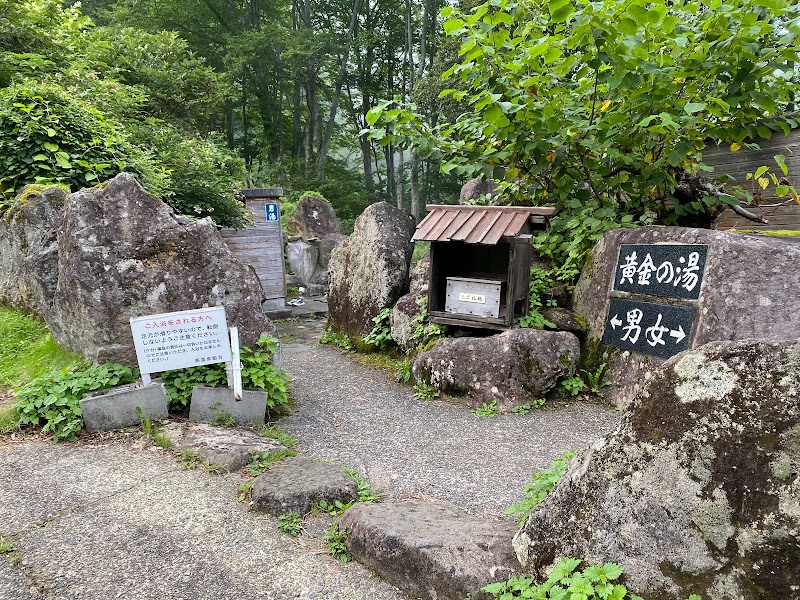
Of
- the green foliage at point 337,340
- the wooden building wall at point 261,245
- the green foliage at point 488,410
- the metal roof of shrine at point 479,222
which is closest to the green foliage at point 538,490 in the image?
the green foliage at point 488,410

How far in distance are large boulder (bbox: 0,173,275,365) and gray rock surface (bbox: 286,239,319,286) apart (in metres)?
10.1

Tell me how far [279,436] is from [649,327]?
12.2 ft

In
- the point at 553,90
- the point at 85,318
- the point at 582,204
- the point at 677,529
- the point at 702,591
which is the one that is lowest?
the point at 702,591

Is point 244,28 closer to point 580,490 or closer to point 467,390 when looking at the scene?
point 467,390

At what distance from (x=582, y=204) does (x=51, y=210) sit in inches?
254

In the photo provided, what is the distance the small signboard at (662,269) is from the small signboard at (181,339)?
4.09 m

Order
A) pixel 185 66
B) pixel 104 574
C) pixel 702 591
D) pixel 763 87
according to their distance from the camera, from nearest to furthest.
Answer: pixel 702 591, pixel 104 574, pixel 763 87, pixel 185 66

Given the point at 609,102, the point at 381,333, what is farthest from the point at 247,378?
the point at 609,102

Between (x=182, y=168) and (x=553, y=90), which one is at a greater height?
(x=553, y=90)

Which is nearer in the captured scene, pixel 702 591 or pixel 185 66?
pixel 702 591

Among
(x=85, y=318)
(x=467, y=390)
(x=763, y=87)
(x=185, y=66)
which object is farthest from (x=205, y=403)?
(x=185, y=66)

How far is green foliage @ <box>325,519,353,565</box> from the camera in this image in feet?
8.67

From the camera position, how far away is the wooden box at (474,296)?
20.2 ft

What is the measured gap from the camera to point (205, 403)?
457 centimetres
